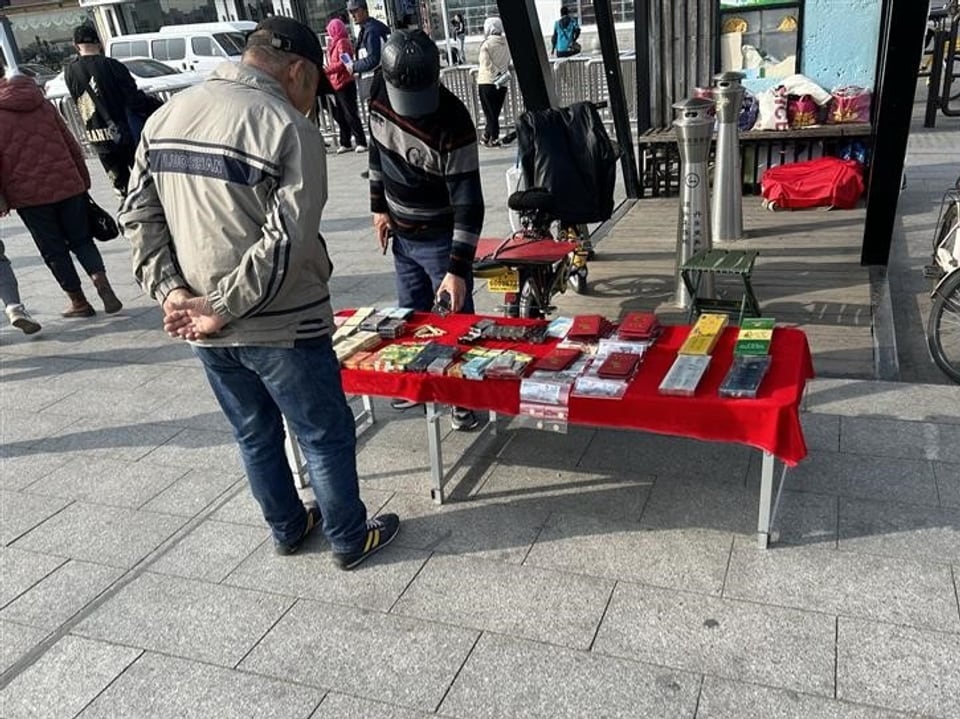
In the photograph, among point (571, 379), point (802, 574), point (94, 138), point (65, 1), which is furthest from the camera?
point (65, 1)

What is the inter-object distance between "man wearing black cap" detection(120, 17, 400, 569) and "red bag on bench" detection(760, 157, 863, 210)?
225 inches

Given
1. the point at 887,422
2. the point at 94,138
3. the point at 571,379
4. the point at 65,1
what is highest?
the point at 65,1

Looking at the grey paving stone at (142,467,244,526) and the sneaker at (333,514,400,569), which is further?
the grey paving stone at (142,467,244,526)

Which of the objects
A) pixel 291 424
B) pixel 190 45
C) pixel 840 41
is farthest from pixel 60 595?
pixel 190 45

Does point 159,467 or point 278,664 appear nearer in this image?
point 278,664

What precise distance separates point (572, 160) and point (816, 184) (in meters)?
3.14

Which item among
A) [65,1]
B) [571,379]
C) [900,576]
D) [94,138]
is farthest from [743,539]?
[65,1]

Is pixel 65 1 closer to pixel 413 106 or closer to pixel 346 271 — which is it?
pixel 346 271

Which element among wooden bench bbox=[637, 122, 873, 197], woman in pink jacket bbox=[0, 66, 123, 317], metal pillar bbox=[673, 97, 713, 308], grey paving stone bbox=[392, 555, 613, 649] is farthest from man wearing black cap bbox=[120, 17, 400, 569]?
wooden bench bbox=[637, 122, 873, 197]

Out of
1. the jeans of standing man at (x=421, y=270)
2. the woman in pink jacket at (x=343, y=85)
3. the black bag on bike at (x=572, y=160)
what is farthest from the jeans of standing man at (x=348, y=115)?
the jeans of standing man at (x=421, y=270)

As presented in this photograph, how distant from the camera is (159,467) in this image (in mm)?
3957

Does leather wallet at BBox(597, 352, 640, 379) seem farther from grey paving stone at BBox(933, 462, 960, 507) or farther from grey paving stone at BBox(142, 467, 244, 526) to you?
grey paving stone at BBox(142, 467, 244, 526)

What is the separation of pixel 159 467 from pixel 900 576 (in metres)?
3.37

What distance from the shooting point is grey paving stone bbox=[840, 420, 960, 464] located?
3404 mm
